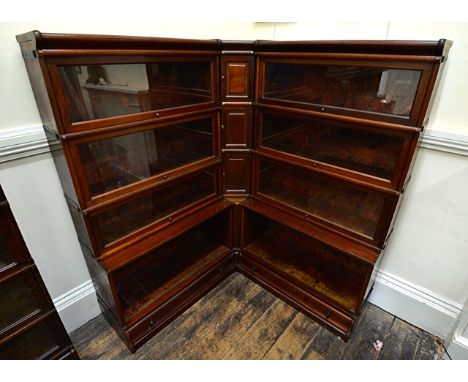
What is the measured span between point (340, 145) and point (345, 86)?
0.28 m

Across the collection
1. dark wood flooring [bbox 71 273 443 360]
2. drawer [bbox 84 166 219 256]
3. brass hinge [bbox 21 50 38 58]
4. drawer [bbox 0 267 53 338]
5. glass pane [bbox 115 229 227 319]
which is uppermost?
brass hinge [bbox 21 50 38 58]

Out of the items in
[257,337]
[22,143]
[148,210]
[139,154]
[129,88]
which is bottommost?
[257,337]

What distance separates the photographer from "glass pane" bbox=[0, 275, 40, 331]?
1045mm

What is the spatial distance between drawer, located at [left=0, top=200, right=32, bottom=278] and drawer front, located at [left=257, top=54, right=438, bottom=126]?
4.03 feet

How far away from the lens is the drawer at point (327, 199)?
1331 mm

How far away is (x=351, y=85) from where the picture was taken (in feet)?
4.08

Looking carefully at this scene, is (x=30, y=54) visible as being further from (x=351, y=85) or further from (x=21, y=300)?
(x=351, y=85)

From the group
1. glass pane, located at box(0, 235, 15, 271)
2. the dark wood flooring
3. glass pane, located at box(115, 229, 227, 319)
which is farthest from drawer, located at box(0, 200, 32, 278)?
the dark wood flooring

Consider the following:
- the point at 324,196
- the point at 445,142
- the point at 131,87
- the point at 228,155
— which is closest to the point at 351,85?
the point at 445,142

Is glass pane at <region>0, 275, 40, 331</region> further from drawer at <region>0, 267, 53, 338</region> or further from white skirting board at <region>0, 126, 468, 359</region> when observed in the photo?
white skirting board at <region>0, 126, 468, 359</region>

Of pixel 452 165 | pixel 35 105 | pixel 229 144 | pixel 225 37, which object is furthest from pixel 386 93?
pixel 35 105

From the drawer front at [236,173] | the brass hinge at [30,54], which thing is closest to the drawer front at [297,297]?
the drawer front at [236,173]

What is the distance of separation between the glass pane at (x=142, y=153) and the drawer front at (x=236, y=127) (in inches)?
3.5

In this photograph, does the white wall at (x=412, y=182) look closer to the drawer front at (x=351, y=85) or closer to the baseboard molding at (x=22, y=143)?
the baseboard molding at (x=22, y=143)
